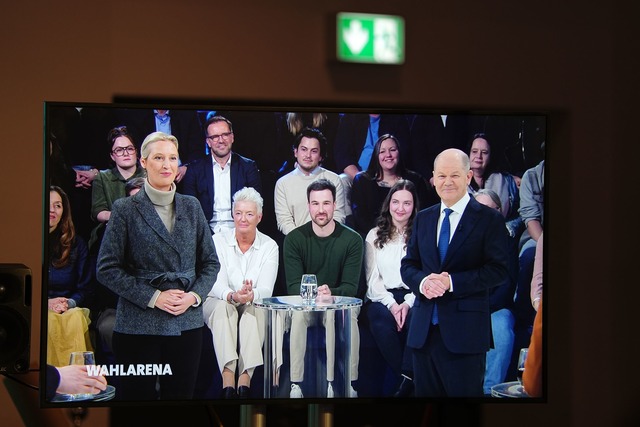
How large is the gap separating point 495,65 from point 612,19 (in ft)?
1.86

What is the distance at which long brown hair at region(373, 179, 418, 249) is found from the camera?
2703 mm

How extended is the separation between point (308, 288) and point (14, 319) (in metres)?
0.98

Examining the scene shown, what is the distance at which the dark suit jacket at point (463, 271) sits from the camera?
2.71 meters

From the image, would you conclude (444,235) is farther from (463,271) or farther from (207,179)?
(207,179)

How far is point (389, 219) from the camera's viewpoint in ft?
8.89

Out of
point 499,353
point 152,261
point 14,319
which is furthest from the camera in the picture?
point 499,353

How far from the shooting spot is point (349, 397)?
2697mm

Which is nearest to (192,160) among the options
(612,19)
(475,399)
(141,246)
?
(141,246)

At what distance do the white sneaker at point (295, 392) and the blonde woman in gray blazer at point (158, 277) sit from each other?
13.4 inches

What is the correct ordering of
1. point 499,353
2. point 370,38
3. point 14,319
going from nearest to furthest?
point 14,319
point 499,353
point 370,38

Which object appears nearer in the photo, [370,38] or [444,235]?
[444,235]

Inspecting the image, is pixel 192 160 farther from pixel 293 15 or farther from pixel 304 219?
pixel 293 15

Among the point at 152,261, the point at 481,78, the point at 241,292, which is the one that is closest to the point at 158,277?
the point at 152,261

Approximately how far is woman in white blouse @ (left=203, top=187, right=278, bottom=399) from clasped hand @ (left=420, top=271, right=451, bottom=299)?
0.53 meters
